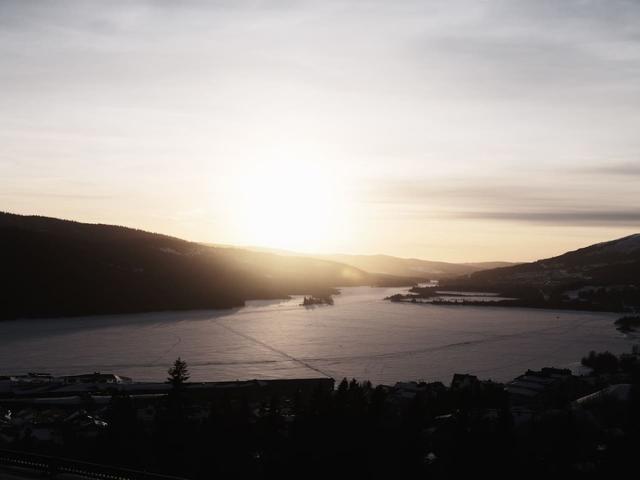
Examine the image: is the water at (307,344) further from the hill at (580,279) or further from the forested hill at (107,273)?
the hill at (580,279)

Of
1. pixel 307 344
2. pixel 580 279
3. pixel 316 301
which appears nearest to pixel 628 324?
pixel 307 344

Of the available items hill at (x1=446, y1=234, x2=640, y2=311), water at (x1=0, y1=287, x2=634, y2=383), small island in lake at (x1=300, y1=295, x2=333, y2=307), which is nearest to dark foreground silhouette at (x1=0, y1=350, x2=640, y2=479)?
water at (x1=0, y1=287, x2=634, y2=383)

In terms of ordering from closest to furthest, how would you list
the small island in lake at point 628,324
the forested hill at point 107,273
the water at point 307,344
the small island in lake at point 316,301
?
the water at point 307,344 < the small island in lake at point 628,324 < the forested hill at point 107,273 < the small island in lake at point 316,301

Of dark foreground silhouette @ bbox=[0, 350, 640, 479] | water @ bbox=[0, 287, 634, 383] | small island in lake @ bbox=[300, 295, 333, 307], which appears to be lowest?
water @ bbox=[0, 287, 634, 383]

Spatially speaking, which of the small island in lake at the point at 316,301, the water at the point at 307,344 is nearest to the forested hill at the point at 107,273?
the water at the point at 307,344

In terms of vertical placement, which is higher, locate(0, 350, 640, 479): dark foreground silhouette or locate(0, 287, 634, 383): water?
locate(0, 350, 640, 479): dark foreground silhouette

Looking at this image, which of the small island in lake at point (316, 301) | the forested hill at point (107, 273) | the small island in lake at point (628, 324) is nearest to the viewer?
the small island in lake at point (628, 324)

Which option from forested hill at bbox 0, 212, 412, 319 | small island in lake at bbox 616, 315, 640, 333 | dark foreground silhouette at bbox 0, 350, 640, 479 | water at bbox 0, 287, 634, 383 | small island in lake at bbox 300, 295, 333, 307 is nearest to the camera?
dark foreground silhouette at bbox 0, 350, 640, 479

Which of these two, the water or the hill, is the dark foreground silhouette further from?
the hill
